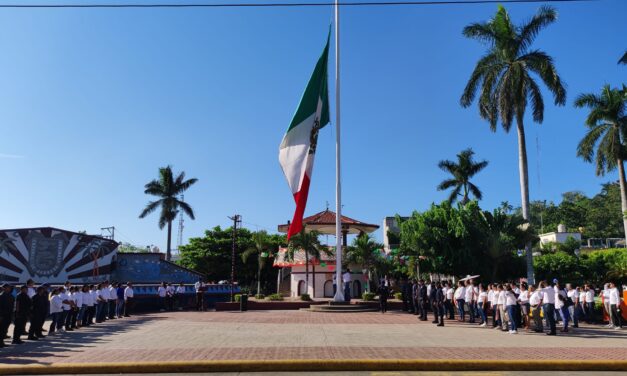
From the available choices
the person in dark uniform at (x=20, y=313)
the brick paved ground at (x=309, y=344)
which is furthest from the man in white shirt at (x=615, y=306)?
the person in dark uniform at (x=20, y=313)

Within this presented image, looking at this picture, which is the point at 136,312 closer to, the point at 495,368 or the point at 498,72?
the point at 495,368

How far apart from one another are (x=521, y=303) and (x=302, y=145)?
12.2 metres

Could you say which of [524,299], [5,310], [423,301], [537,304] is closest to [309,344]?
[537,304]

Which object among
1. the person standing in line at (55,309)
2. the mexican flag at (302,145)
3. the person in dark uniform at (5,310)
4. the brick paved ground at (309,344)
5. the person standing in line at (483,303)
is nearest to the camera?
the brick paved ground at (309,344)

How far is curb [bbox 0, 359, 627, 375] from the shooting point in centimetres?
951

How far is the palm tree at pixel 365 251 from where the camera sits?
3819 centimetres

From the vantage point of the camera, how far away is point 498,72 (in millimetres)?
30328

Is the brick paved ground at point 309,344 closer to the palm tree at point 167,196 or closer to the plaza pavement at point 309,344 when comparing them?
the plaza pavement at point 309,344

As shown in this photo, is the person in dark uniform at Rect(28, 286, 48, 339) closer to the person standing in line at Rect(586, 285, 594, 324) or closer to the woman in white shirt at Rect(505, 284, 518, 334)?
the woman in white shirt at Rect(505, 284, 518, 334)

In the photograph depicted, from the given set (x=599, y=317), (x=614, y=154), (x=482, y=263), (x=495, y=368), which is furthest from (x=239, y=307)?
(x=614, y=154)

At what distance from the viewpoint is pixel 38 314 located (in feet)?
49.9

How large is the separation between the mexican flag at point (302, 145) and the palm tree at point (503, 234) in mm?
11888

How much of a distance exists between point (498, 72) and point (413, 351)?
24.1 m

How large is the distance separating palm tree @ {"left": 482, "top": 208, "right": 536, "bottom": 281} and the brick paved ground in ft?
34.0
